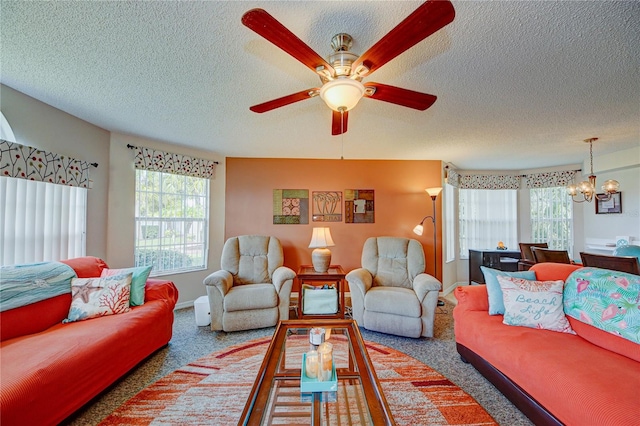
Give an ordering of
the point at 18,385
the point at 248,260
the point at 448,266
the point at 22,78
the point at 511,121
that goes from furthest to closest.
→ 1. the point at 448,266
2. the point at 248,260
3. the point at 511,121
4. the point at 22,78
5. the point at 18,385

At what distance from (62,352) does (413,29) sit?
8.35ft

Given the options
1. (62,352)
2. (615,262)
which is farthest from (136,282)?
(615,262)

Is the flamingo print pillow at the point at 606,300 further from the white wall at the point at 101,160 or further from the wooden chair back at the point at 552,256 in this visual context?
the white wall at the point at 101,160

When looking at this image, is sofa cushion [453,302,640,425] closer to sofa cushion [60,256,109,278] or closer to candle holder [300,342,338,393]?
candle holder [300,342,338,393]

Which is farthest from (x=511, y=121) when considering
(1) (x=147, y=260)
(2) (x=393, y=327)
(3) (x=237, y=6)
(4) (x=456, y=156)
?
(1) (x=147, y=260)

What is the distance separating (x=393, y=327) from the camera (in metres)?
2.77

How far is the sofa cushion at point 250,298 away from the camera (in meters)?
2.82

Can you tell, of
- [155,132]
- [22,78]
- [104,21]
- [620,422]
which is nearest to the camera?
[620,422]

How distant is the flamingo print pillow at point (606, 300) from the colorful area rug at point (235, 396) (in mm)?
978

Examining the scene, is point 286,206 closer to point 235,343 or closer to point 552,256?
point 235,343

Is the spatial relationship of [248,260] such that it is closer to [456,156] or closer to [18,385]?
[18,385]

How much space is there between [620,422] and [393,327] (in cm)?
179

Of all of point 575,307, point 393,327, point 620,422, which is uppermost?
point 575,307

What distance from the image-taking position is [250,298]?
2.86 metres
